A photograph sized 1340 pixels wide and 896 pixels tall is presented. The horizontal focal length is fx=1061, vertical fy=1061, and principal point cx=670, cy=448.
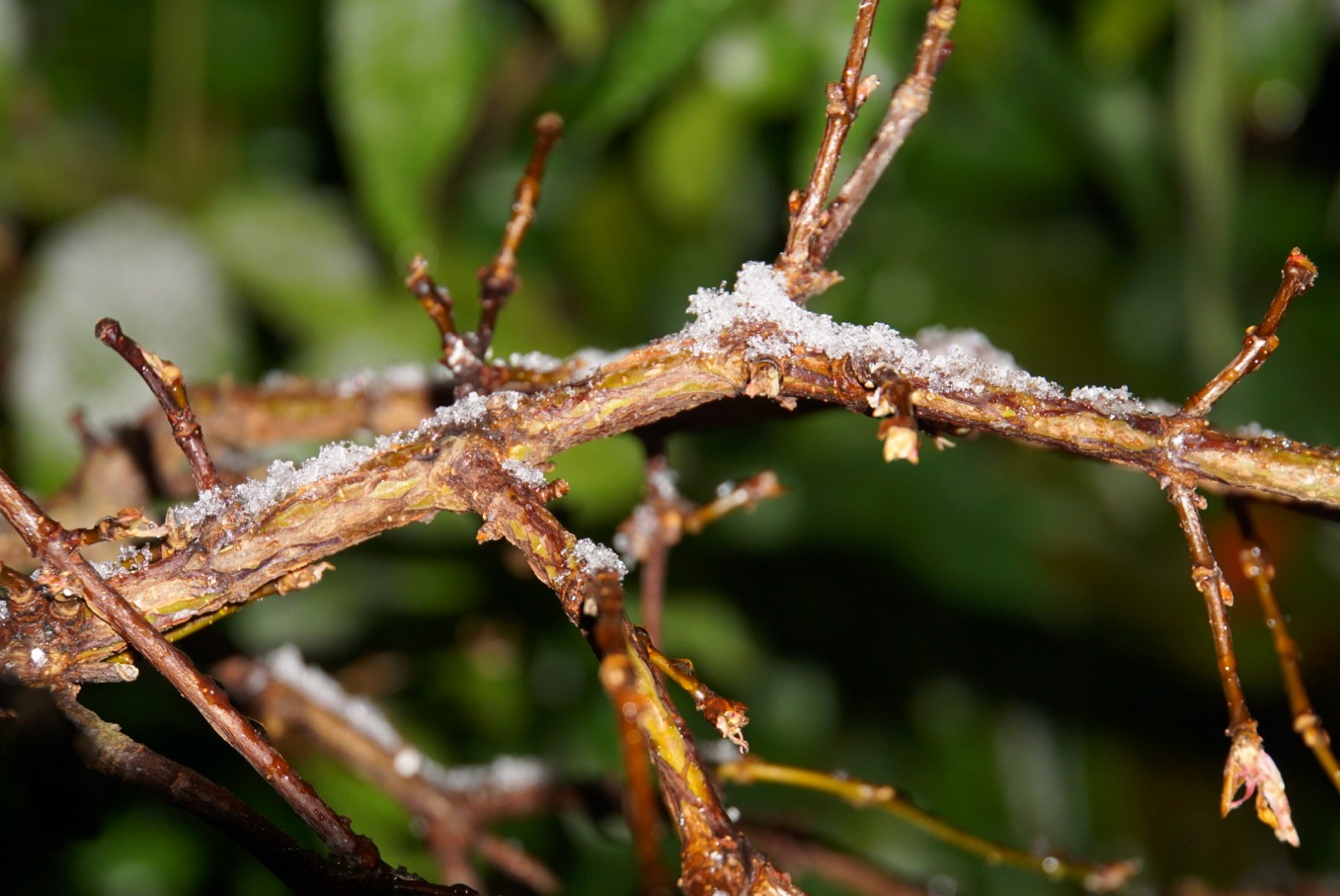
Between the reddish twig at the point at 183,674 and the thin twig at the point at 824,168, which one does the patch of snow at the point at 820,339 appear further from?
the reddish twig at the point at 183,674

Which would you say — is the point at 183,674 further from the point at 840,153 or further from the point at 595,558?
the point at 840,153

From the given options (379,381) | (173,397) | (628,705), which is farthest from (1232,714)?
(379,381)

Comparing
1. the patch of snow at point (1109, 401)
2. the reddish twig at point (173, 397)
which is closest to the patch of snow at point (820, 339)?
the patch of snow at point (1109, 401)

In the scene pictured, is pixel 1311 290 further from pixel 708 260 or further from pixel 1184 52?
pixel 708 260

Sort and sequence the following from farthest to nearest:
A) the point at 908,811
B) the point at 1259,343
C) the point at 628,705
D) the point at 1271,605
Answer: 1. the point at 908,811
2. the point at 1271,605
3. the point at 1259,343
4. the point at 628,705

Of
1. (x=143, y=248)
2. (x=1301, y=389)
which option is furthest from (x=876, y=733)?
(x=143, y=248)

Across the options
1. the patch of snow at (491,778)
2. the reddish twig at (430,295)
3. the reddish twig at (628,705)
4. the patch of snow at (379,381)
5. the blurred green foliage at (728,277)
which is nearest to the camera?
the reddish twig at (628,705)

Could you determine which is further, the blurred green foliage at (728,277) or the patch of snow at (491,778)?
the blurred green foliage at (728,277)

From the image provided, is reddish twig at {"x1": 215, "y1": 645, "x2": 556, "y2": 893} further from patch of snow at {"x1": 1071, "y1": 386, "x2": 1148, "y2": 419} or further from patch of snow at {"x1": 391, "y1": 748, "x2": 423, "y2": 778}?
patch of snow at {"x1": 1071, "y1": 386, "x2": 1148, "y2": 419}
